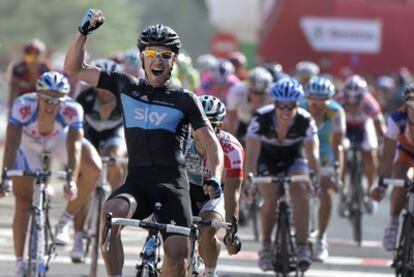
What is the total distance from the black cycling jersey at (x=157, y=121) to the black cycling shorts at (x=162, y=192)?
0.06 meters

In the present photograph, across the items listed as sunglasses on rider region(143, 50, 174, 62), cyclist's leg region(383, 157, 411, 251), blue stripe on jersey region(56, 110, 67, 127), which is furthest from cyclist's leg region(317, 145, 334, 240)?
sunglasses on rider region(143, 50, 174, 62)

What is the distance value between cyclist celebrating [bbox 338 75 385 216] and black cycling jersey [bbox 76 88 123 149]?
421 cm

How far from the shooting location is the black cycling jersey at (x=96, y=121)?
1484cm

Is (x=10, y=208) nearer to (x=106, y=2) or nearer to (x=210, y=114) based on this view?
(x=210, y=114)

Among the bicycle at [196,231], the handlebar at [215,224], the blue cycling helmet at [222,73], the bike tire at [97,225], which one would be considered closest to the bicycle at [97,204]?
the bike tire at [97,225]

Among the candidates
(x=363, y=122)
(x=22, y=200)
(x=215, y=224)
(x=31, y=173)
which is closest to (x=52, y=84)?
(x=31, y=173)

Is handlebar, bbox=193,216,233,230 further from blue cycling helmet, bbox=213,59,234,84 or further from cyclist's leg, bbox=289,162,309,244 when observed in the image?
blue cycling helmet, bbox=213,59,234,84

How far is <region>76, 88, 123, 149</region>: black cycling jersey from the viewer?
14844 millimetres

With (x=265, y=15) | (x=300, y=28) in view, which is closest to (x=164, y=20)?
(x=265, y=15)

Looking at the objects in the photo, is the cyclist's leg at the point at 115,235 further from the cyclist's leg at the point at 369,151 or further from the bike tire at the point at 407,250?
the cyclist's leg at the point at 369,151

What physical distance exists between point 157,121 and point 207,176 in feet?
4.99

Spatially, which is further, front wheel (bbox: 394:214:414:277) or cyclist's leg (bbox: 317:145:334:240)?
cyclist's leg (bbox: 317:145:334:240)

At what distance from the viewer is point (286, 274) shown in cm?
1334

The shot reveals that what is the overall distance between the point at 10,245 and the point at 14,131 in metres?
3.88
